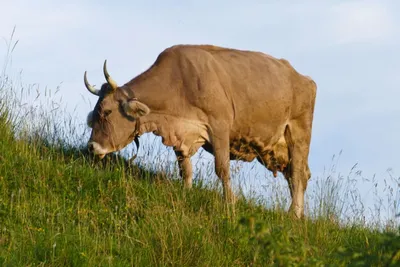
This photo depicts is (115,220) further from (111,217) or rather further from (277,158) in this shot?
(277,158)

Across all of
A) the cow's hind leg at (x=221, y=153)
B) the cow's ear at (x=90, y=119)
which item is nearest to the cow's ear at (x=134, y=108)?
the cow's ear at (x=90, y=119)

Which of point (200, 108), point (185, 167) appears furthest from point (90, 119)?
point (200, 108)

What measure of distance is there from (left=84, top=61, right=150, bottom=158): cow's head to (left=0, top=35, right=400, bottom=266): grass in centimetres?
26

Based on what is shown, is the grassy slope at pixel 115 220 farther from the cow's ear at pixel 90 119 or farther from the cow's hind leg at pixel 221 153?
the cow's hind leg at pixel 221 153

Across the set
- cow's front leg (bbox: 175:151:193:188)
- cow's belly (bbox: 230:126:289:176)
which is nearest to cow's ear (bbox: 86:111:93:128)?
cow's front leg (bbox: 175:151:193:188)

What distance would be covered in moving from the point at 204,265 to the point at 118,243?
104 centimetres

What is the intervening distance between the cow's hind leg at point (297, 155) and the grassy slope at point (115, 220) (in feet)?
8.90

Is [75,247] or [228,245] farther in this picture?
[228,245]

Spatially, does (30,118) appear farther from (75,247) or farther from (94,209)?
(75,247)

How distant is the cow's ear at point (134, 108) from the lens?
12.6 metres

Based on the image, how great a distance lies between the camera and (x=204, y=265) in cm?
888

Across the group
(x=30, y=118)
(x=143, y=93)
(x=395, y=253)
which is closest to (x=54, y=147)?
(x=30, y=118)

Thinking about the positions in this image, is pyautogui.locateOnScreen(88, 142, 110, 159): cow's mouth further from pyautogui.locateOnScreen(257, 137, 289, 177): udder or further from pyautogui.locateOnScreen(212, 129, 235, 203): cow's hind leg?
pyautogui.locateOnScreen(257, 137, 289, 177): udder

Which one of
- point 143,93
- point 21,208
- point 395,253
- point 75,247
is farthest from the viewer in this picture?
point 143,93
